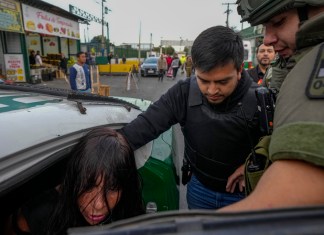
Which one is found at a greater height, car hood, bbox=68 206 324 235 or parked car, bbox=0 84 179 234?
car hood, bbox=68 206 324 235

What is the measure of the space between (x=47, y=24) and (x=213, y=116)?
17107 millimetres

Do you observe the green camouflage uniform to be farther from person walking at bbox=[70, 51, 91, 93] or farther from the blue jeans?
person walking at bbox=[70, 51, 91, 93]

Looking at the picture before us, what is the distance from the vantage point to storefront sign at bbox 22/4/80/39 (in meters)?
14.2

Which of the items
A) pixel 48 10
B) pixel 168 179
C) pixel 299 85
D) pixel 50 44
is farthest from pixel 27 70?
pixel 299 85

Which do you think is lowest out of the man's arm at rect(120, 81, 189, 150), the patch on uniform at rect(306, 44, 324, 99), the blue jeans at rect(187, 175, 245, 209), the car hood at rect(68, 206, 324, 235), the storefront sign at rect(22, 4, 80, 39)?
the blue jeans at rect(187, 175, 245, 209)

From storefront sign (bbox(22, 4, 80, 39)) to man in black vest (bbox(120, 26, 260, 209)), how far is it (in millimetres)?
14464

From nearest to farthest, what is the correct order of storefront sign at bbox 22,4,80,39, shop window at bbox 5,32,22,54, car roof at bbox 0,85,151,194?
car roof at bbox 0,85,151,194 < shop window at bbox 5,32,22,54 < storefront sign at bbox 22,4,80,39

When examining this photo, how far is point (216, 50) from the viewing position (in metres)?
1.58

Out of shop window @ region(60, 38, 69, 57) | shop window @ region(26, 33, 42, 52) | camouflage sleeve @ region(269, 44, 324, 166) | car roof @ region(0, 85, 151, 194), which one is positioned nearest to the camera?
camouflage sleeve @ region(269, 44, 324, 166)

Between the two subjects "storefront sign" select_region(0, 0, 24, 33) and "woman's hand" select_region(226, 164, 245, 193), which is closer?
"woman's hand" select_region(226, 164, 245, 193)

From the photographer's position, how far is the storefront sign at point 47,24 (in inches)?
559

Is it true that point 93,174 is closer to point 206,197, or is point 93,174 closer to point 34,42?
point 206,197

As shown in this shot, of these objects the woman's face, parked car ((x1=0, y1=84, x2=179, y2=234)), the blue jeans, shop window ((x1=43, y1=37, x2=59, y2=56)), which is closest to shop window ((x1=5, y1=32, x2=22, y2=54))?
shop window ((x1=43, y1=37, x2=59, y2=56))

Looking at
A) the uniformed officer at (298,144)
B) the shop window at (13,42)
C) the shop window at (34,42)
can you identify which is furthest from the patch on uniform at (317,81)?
the shop window at (34,42)
